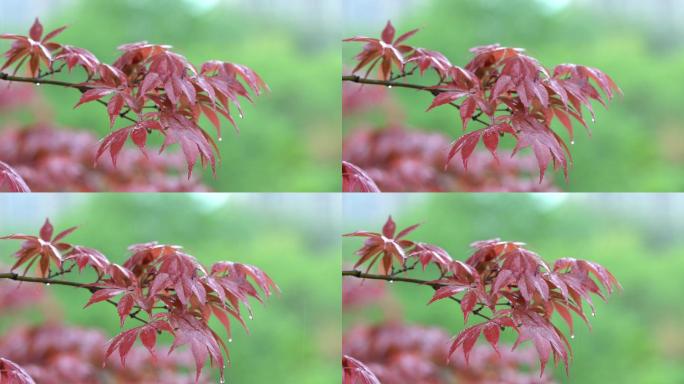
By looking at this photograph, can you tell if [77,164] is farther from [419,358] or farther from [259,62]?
[419,358]

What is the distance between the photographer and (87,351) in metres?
2.61

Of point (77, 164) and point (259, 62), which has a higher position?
point (259, 62)

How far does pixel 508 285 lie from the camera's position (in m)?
2.06

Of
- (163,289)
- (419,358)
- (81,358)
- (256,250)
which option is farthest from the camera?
(256,250)

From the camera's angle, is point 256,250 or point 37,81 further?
point 256,250

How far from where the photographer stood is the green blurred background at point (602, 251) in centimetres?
267

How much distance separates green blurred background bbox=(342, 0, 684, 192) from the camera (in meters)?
2.73

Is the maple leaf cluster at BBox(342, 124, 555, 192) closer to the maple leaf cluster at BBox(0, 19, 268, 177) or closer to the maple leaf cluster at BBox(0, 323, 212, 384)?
the maple leaf cluster at BBox(0, 19, 268, 177)

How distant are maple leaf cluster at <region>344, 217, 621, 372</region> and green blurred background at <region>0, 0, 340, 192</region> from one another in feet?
1.96

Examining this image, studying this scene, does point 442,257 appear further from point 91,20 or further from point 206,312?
point 91,20

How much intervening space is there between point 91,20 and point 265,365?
117 centimetres

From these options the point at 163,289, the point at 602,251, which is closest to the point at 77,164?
the point at 163,289

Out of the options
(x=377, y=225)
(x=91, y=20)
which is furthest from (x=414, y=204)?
(x=91, y=20)

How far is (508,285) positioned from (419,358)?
21.2 inches
